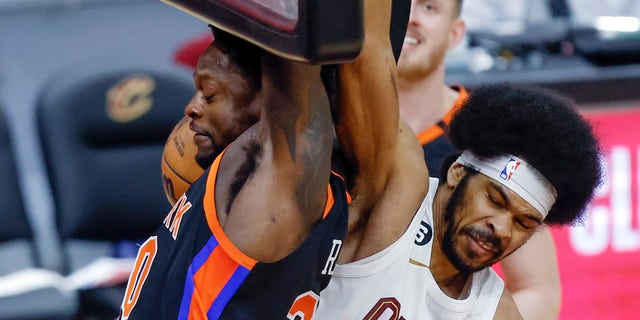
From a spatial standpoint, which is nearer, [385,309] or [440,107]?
[385,309]

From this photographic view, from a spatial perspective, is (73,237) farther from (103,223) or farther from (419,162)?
(419,162)

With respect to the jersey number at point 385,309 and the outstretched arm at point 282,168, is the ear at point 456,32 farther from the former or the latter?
the outstretched arm at point 282,168

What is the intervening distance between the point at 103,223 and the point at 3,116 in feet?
1.94

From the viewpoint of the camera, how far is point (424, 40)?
4.11m

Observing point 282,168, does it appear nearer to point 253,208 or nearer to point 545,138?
point 253,208

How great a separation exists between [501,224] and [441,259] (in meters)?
0.17

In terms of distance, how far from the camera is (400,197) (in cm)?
253

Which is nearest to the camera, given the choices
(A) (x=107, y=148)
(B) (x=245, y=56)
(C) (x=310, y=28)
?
(C) (x=310, y=28)

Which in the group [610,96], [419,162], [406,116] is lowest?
[610,96]

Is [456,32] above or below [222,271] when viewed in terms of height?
below

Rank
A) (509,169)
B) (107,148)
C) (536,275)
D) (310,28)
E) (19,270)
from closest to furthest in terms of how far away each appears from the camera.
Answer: (310,28) → (509,169) → (536,275) → (19,270) → (107,148)

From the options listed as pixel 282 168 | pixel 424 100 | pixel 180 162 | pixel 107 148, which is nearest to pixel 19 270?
pixel 107 148

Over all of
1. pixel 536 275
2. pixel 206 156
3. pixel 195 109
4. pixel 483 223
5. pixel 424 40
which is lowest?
pixel 536 275

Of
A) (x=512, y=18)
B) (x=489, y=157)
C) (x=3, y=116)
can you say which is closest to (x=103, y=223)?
(x=3, y=116)
